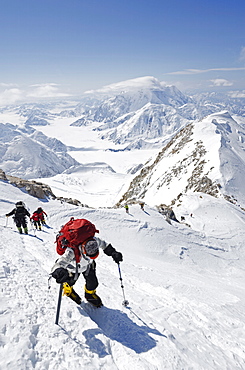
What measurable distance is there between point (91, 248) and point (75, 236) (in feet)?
1.43

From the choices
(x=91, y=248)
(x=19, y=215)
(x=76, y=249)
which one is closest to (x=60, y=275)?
(x=76, y=249)

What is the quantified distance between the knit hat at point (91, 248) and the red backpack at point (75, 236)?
4.7 inches

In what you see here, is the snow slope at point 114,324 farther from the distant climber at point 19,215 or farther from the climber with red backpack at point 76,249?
the distant climber at point 19,215

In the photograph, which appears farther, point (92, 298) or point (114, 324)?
point (92, 298)

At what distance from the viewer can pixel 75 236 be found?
4.64 meters

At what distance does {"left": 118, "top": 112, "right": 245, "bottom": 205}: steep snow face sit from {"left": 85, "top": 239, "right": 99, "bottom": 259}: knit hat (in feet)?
117

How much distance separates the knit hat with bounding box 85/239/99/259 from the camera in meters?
4.66

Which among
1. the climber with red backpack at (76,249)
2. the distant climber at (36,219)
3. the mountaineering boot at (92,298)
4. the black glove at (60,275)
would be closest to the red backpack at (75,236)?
the climber with red backpack at (76,249)

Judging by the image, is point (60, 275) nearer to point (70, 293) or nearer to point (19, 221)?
point (70, 293)

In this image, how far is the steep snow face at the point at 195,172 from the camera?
3938 cm

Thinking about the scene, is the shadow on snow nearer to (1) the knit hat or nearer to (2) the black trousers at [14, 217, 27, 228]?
(1) the knit hat

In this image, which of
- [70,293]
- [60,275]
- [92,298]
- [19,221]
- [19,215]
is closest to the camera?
[60,275]

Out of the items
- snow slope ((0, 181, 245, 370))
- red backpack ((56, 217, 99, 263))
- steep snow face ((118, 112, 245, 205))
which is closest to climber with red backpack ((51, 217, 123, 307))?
red backpack ((56, 217, 99, 263))

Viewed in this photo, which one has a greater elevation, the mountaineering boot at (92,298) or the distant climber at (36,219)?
the mountaineering boot at (92,298)
